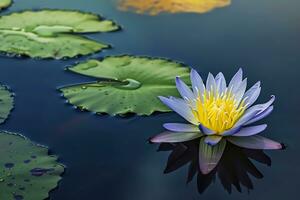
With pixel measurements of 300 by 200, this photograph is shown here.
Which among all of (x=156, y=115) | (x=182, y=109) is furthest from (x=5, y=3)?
(x=182, y=109)

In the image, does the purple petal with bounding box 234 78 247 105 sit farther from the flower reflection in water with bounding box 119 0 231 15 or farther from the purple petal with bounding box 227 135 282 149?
the flower reflection in water with bounding box 119 0 231 15

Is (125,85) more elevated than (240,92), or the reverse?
(240,92)

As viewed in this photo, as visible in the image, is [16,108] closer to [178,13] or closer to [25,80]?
[25,80]

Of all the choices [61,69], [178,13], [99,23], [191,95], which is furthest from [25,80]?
[178,13]

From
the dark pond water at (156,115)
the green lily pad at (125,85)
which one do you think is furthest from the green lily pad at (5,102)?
the green lily pad at (125,85)

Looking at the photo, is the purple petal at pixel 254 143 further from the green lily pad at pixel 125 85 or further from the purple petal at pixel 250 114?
the green lily pad at pixel 125 85

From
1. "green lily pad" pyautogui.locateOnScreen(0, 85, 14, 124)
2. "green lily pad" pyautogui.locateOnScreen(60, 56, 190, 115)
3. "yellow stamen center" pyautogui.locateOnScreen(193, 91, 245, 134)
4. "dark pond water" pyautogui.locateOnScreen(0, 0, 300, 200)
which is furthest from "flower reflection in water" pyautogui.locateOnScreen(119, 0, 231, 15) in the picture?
"yellow stamen center" pyautogui.locateOnScreen(193, 91, 245, 134)

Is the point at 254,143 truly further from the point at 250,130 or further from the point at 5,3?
the point at 5,3
